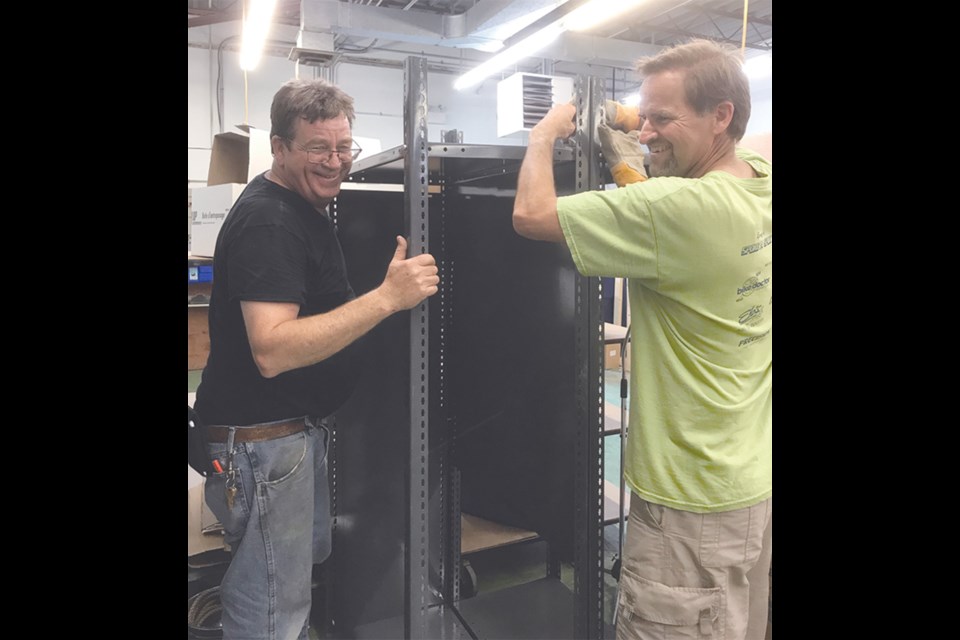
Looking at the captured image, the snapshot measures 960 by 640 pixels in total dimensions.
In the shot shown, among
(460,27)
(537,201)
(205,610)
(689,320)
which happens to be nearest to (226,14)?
(460,27)

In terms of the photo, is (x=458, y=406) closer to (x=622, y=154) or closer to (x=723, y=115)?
(x=622, y=154)

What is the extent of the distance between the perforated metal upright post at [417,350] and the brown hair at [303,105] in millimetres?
223

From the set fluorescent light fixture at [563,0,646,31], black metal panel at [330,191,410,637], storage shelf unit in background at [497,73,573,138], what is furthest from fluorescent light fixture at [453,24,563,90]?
black metal panel at [330,191,410,637]

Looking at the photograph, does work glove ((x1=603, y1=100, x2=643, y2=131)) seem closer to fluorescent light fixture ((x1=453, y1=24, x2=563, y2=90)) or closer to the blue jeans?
the blue jeans

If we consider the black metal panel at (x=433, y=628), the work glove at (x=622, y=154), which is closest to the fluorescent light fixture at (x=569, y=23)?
the work glove at (x=622, y=154)

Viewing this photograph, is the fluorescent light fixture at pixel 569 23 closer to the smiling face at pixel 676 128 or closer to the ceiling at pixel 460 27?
the ceiling at pixel 460 27

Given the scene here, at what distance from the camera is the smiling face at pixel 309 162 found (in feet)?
5.31

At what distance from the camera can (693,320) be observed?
1.35 m

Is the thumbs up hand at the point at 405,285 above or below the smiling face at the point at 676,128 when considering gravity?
below

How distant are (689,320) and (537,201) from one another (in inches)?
15.8
